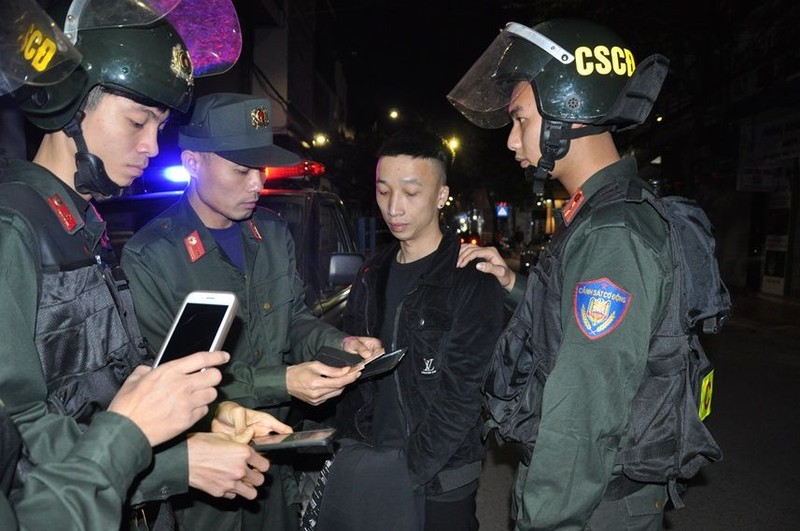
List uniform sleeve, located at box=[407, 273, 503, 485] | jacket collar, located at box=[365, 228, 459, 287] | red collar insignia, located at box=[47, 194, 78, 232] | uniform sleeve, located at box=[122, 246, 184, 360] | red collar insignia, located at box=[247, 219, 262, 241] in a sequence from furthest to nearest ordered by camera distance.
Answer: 1. red collar insignia, located at box=[247, 219, 262, 241]
2. jacket collar, located at box=[365, 228, 459, 287]
3. uniform sleeve, located at box=[122, 246, 184, 360]
4. uniform sleeve, located at box=[407, 273, 503, 485]
5. red collar insignia, located at box=[47, 194, 78, 232]

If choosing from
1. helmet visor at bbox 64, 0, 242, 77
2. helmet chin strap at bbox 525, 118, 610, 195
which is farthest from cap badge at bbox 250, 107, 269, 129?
helmet chin strap at bbox 525, 118, 610, 195

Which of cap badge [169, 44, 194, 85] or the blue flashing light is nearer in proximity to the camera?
cap badge [169, 44, 194, 85]

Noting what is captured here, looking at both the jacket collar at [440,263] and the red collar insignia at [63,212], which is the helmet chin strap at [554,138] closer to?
the jacket collar at [440,263]

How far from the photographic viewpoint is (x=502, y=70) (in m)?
2.24

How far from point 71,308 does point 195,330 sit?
1.37 feet

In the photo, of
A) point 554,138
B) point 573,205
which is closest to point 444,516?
point 573,205

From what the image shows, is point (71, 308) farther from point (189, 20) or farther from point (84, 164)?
point (189, 20)

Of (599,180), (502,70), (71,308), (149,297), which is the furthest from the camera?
(149,297)

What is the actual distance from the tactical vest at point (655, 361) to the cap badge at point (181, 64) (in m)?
1.54

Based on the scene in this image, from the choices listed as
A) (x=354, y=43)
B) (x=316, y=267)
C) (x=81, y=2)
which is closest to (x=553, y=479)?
(x=81, y=2)

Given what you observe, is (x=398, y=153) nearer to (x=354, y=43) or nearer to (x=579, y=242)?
(x=579, y=242)

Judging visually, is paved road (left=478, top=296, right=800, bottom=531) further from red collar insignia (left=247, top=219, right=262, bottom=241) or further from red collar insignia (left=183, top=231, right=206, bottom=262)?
red collar insignia (left=183, top=231, right=206, bottom=262)

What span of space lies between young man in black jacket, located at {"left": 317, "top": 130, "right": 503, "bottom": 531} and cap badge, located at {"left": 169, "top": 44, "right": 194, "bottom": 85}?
968 millimetres

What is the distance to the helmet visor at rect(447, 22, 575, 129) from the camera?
2117 millimetres
